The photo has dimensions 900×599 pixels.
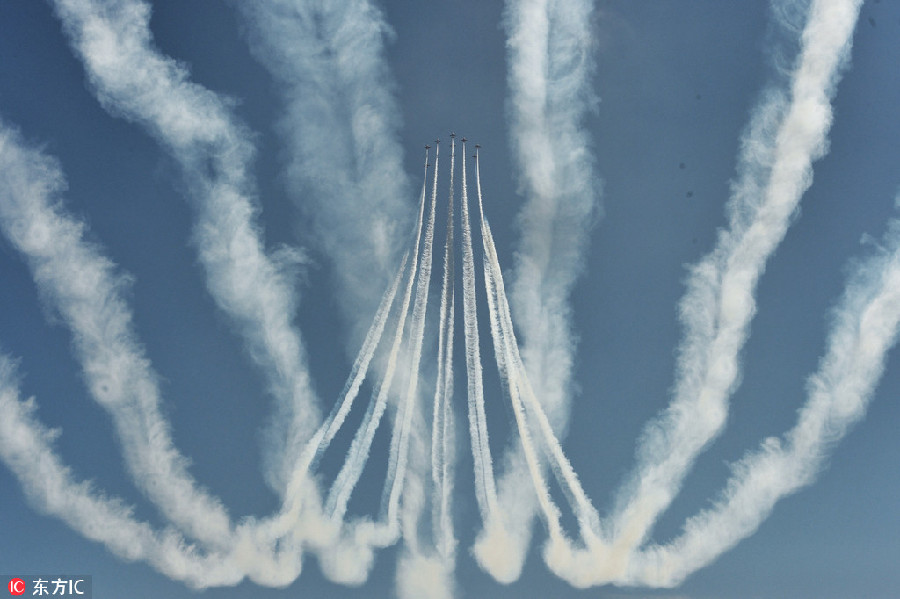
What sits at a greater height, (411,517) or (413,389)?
(413,389)

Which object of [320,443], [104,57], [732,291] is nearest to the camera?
[104,57]

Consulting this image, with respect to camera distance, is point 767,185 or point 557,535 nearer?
point 767,185

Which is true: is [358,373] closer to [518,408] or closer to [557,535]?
[518,408]

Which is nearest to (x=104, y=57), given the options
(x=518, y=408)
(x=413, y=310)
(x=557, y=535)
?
(x=413, y=310)
